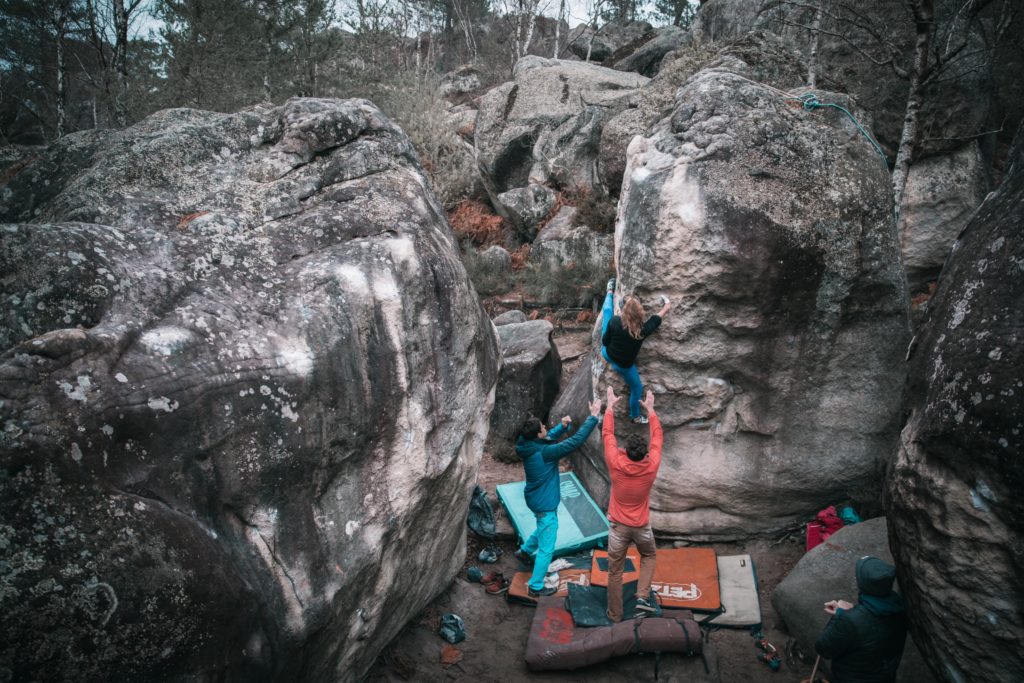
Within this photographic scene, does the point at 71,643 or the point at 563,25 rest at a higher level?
the point at 563,25

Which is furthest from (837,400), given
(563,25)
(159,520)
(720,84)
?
(563,25)

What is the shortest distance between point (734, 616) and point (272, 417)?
3770 mm

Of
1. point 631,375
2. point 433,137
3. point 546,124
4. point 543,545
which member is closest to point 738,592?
point 543,545

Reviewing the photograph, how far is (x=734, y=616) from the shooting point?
4.71m

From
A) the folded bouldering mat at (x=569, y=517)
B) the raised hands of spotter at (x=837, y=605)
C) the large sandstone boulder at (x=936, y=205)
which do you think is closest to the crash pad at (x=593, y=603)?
the folded bouldering mat at (x=569, y=517)

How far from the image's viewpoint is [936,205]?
29.5 feet

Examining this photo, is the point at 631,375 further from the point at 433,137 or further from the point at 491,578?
the point at 433,137

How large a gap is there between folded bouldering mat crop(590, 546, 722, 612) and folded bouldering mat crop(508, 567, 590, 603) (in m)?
0.10

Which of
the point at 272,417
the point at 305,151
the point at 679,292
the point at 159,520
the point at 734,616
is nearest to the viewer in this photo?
the point at 159,520

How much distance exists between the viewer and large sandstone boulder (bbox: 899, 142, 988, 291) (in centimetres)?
892

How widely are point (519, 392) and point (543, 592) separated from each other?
9.19 ft

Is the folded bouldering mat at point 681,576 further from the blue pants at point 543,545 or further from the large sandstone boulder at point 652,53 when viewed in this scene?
the large sandstone boulder at point 652,53

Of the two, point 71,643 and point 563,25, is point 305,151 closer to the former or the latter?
point 71,643

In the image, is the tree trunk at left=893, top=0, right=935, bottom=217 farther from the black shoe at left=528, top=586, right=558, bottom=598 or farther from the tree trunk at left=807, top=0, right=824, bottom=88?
the black shoe at left=528, top=586, right=558, bottom=598
